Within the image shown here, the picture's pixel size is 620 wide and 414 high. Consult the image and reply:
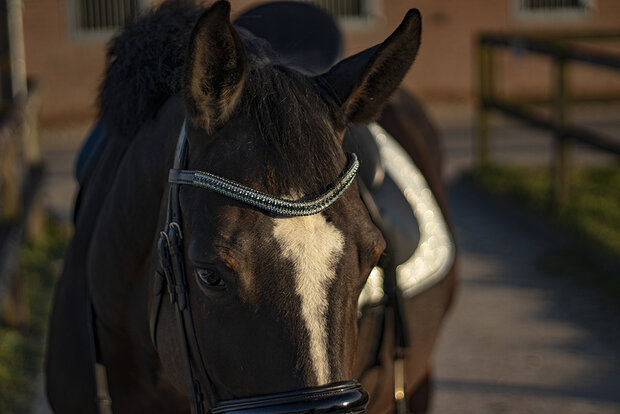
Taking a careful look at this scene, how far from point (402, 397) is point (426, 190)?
91 cm

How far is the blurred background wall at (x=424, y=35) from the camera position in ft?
43.0

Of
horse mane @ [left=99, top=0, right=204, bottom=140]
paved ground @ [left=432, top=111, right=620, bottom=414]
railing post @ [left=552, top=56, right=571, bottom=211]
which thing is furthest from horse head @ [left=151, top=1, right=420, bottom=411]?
railing post @ [left=552, top=56, right=571, bottom=211]

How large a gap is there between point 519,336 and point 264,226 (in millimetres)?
3610

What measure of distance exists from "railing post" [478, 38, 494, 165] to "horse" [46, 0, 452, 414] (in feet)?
23.0

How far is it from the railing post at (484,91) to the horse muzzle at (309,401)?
24.2 ft

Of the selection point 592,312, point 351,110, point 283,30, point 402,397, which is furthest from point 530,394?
point 351,110

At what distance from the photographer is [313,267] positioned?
1620 millimetres

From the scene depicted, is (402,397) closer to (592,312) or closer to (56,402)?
(56,402)

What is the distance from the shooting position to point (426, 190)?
324 cm

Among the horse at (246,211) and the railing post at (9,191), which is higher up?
the horse at (246,211)

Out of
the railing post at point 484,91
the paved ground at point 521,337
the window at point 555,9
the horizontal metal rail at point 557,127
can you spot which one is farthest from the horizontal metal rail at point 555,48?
the window at point 555,9

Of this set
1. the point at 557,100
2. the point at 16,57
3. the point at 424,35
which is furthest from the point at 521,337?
the point at 424,35

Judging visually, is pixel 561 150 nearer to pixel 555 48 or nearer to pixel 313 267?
pixel 555 48

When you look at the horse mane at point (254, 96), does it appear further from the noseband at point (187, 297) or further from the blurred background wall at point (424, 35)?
the blurred background wall at point (424, 35)
